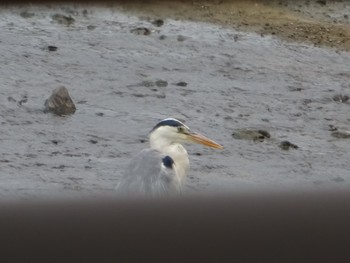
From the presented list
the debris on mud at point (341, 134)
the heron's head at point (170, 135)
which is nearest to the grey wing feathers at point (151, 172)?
the heron's head at point (170, 135)

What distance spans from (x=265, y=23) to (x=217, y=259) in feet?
27.2

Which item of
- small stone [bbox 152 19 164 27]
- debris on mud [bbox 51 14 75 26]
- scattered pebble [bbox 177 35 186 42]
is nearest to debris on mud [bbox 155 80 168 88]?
scattered pebble [bbox 177 35 186 42]

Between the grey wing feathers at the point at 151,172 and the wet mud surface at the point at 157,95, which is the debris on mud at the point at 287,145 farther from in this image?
the grey wing feathers at the point at 151,172

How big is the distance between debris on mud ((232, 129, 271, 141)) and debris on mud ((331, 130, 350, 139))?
52 centimetres

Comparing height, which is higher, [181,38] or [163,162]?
[181,38]

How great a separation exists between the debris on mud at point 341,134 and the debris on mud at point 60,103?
1.92 meters

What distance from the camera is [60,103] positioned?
7.17 meters

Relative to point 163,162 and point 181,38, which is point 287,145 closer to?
point 163,162

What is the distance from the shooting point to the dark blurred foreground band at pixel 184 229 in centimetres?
108

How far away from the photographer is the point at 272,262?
1.10 meters

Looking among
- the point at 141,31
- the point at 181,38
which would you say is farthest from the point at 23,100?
the point at 181,38

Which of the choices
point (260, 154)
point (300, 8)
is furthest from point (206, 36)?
point (260, 154)

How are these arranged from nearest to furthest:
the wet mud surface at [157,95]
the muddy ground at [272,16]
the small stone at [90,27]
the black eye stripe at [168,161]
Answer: the black eye stripe at [168,161] → the wet mud surface at [157,95] → the small stone at [90,27] → the muddy ground at [272,16]

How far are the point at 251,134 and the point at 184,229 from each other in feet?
19.4
